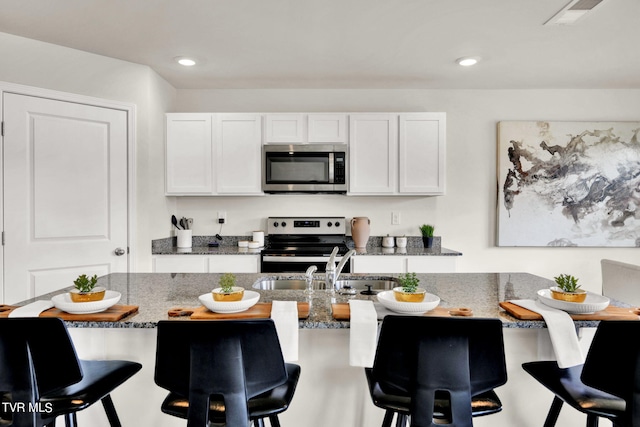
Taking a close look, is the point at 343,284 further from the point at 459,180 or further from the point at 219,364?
the point at 459,180

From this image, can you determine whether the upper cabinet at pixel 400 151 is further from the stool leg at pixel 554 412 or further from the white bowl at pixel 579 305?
the stool leg at pixel 554 412

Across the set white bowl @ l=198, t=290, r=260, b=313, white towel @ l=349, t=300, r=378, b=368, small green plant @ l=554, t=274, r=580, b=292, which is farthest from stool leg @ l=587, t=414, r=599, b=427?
white bowl @ l=198, t=290, r=260, b=313

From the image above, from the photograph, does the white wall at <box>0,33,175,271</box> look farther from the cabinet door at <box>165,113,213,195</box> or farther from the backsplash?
the backsplash

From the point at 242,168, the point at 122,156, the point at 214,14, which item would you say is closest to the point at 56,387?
the point at 214,14

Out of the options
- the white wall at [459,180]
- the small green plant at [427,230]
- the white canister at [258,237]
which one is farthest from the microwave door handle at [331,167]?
the small green plant at [427,230]

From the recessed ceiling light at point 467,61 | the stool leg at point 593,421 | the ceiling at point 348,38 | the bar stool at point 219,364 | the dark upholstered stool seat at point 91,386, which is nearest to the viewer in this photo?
the bar stool at point 219,364

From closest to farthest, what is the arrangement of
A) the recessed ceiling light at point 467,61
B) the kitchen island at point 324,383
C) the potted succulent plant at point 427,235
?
the kitchen island at point 324,383 → the recessed ceiling light at point 467,61 → the potted succulent plant at point 427,235

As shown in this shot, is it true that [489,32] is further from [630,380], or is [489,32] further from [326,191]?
[630,380]

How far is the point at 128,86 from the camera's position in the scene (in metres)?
3.15

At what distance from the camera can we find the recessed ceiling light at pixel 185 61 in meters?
3.04

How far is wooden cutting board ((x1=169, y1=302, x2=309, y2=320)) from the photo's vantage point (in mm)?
1363

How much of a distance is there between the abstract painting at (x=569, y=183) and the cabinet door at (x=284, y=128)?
198 cm

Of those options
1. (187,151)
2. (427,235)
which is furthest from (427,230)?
(187,151)

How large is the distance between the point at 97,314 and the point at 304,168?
2.40 m
